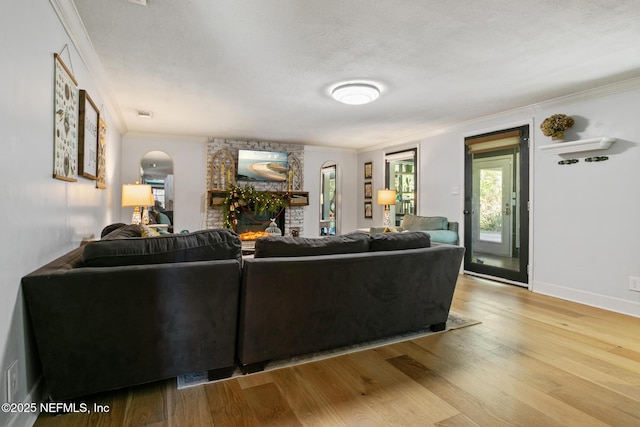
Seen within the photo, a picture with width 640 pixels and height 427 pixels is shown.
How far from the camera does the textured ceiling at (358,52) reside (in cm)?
206

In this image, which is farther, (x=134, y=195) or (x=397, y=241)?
(x=134, y=195)

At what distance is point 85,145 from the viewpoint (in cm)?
263

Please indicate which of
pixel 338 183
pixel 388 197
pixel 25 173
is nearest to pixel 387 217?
pixel 388 197

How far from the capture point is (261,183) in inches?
255

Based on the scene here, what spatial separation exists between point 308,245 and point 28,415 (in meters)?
1.57

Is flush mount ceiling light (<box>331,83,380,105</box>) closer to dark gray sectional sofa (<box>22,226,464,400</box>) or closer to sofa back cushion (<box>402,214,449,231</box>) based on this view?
dark gray sectional sofa (<box>22,226,464,400</box>)

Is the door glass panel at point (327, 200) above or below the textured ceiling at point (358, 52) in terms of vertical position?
below

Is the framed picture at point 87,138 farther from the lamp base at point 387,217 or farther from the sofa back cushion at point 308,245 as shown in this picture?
the lamp base at point 387,217

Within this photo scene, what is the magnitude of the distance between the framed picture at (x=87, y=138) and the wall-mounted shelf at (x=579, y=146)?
4.53 m

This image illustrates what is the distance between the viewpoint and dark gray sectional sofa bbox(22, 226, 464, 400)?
154cm

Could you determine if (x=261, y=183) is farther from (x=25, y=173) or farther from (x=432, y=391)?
(x=432, y=391)

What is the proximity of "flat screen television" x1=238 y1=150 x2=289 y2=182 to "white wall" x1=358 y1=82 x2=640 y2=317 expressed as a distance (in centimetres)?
389

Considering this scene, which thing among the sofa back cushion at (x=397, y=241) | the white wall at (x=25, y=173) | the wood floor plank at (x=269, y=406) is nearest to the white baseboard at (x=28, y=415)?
the white wall at (x=25, y=173)

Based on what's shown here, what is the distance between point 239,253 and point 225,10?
155cm
